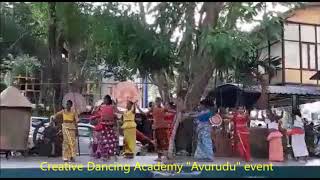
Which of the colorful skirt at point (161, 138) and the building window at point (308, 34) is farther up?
the building window at point (308, 34)

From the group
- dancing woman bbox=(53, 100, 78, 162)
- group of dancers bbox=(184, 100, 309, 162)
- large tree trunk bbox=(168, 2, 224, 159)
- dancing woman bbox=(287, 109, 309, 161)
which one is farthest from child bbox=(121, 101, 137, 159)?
dancing woman bbox=(287, 109, 309, 161)

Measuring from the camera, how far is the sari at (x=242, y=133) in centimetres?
973

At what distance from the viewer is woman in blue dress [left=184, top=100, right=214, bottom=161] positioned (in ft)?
30.7

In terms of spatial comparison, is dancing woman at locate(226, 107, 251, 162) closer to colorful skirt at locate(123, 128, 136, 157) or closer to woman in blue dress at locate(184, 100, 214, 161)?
woman in blue dress at locate(184, 100, 214, 161)

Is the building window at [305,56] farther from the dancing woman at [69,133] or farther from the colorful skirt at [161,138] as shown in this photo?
the dancing woman at [69,133]

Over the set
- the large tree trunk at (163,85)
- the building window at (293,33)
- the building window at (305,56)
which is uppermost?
the building window at (293,33)

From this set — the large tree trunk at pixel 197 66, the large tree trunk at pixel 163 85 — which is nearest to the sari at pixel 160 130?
the large tree trunk at pixel 163 85

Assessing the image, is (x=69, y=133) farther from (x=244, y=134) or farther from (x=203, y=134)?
(x=244, y=134)

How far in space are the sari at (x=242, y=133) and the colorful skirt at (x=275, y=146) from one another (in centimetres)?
59

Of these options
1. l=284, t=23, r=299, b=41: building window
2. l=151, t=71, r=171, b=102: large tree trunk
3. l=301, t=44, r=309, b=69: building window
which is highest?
l=284, t=23, r=299, b=41: building window

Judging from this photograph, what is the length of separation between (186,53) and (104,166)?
213 cm

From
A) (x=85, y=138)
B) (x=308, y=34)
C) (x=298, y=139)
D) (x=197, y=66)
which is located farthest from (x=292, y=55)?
(x=197, y=66)

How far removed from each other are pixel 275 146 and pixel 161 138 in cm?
243

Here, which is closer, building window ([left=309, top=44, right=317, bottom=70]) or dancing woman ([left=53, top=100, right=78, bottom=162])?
dancing woman ([left=53, top=100, right=78, bottom=162])
